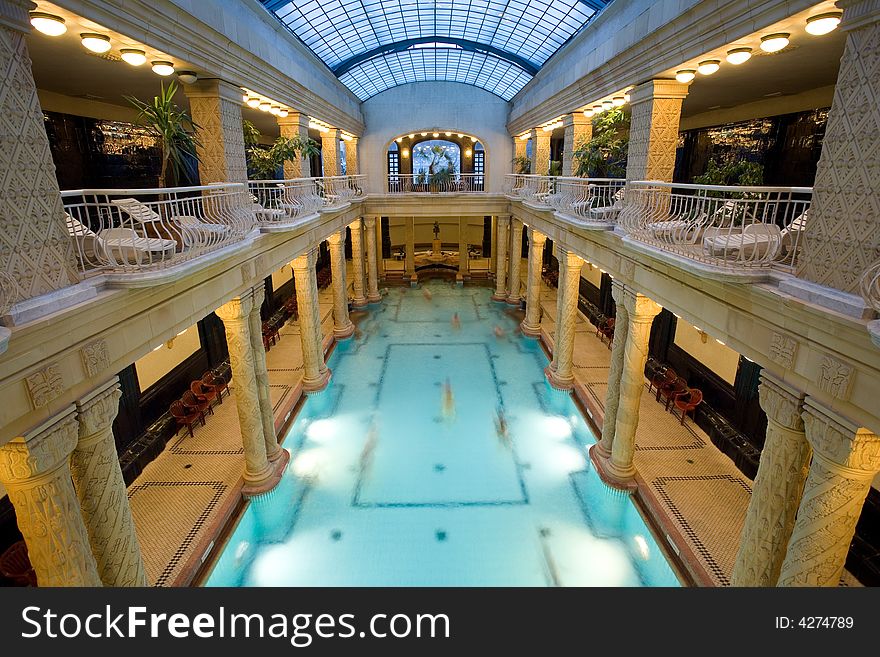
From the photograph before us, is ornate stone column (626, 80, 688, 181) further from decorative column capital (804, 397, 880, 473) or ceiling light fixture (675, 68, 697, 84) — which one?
decorative column capital (804, 397, 880, 473)

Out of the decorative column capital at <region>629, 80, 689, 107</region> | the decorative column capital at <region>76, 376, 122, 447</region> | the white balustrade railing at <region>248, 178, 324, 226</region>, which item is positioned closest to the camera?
the decorative column capital at <region>76, 376, 122, 447</region>

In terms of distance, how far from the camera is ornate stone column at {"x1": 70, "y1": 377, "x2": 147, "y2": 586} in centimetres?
437

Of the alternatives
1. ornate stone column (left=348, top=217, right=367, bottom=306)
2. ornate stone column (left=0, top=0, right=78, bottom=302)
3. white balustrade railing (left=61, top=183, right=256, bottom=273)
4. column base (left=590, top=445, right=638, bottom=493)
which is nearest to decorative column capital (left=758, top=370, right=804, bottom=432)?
column base (left=590, top=445, right=638, bottom=493)

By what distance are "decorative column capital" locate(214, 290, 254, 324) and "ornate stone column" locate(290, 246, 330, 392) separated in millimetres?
3691

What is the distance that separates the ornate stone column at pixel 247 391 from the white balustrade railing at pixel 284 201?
1.47 metres

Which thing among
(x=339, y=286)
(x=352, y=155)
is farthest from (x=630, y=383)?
(x=352, y=155)

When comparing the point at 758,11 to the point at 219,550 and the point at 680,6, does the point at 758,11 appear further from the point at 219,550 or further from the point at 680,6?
the point at 219,550

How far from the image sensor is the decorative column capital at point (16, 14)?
3.52 meters

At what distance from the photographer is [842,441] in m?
3.93

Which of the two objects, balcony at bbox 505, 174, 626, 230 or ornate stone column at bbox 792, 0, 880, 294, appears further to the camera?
balcony at bbox 505, 174, 626, 230

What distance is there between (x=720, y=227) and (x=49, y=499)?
6.45 meters

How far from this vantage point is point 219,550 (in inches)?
302

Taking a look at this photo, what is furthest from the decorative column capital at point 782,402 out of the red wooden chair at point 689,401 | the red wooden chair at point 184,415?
the red wooden chair at point 184,415

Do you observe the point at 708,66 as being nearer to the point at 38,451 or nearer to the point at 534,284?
the point at 38,451
